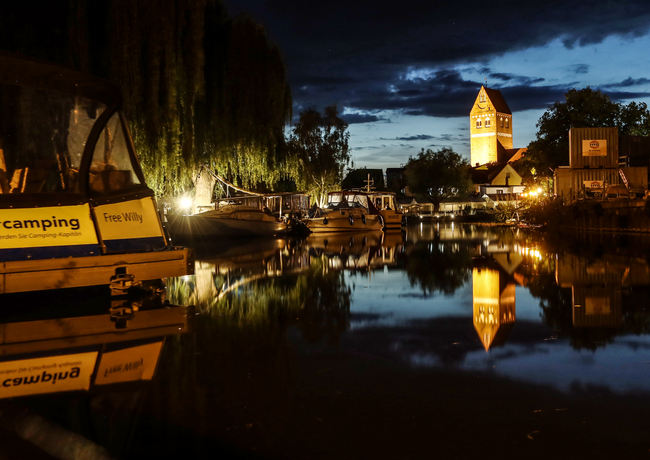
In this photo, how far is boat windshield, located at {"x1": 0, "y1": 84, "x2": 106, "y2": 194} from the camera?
823cm

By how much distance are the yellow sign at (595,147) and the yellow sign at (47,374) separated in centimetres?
3807

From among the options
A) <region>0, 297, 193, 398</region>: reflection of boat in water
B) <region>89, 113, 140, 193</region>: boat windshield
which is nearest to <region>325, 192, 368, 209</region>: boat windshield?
<region>89, 113, 140, 193</region>: boat windshield

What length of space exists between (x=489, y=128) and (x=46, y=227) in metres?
155

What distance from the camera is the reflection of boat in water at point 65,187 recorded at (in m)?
8.00

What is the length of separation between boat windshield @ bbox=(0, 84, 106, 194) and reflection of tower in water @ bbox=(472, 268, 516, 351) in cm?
542

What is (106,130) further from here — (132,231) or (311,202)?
(311,202)

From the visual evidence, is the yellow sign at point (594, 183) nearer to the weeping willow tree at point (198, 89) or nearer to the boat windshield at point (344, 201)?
the boat windshield at point (344, 201)

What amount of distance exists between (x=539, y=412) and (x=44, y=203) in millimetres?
6442

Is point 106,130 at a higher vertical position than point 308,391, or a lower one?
higher

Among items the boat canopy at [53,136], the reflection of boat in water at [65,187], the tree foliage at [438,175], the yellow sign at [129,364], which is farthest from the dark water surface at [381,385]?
the tree foliage at [438,175]

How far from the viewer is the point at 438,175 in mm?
87875

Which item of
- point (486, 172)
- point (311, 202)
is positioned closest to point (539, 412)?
point (311, 202)

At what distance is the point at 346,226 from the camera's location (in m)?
35.1

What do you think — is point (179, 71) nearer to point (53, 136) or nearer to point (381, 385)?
point (53, 136)
